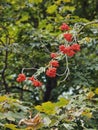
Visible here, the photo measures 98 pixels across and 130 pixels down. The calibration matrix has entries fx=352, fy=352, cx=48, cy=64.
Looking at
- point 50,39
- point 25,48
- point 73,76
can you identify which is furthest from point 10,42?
Answer: point 73,76

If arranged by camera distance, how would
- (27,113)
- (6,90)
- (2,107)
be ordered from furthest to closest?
(6,90), (27,113), (2,107)

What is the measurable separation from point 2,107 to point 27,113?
0.26m

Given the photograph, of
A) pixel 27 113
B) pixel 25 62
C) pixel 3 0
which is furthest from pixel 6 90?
pixel 27 113

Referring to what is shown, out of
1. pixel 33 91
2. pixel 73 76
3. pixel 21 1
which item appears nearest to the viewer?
pixel 73 76

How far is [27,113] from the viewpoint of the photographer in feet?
7.24

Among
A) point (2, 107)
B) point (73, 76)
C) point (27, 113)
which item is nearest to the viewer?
point (2, 107)

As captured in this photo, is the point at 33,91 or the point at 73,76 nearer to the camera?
the point at 73,76

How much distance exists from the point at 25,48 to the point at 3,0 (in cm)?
80

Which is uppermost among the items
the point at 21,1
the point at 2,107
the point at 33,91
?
the point at 21,1

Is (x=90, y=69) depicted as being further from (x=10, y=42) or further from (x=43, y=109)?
(x=43, y=109)

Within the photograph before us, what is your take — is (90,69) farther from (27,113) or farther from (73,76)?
(27,113)

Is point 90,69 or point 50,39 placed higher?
point 50,39

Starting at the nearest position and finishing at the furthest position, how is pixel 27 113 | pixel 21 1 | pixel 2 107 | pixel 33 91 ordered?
pixel 2 107
pixel 27 113
pixel 21 1
pixel 33 91

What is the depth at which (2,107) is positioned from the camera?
1992 mm
